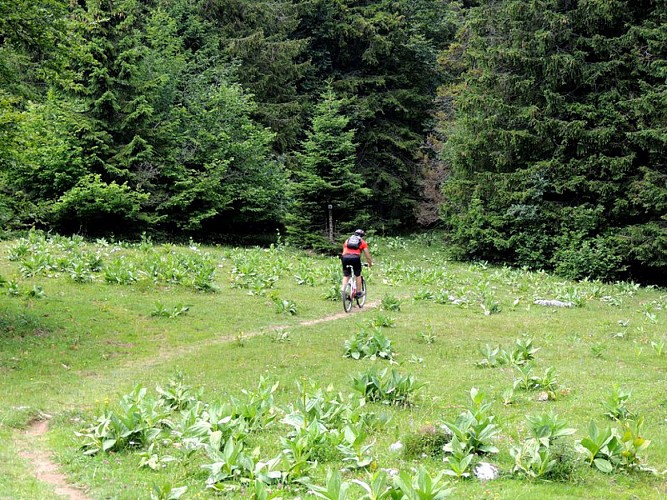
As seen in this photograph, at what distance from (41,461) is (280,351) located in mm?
6035

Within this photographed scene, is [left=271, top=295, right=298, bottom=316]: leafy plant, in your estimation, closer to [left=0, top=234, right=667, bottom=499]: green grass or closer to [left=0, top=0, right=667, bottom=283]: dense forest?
[left=0, top=234, right=667, bottom=499]: green grass

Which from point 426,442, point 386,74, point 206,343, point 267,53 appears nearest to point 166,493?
point 426,442

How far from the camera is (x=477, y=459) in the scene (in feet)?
18.8

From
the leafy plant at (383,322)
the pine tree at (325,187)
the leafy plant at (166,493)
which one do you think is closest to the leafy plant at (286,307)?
the leafy plant at (383,322)

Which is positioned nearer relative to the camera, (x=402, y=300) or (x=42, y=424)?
(x=42, y=424)

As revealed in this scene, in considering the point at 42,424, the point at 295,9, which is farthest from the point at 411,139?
the point at 42,424

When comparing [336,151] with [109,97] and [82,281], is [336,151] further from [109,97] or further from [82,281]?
[82,281]

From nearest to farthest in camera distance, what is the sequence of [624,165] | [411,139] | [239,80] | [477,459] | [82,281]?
[477,459] < [82,281] < [624,165] < [239,80] < [411,139]

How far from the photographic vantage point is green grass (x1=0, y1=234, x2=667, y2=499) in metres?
5.71

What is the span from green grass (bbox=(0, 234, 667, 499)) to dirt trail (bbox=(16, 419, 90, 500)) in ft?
Answer: 0.31

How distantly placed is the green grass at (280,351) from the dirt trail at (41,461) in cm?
9

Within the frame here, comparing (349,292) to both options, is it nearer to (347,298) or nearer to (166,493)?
(347,298)

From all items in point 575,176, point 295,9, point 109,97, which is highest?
point 295,9

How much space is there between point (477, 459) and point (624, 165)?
83.7 feet
